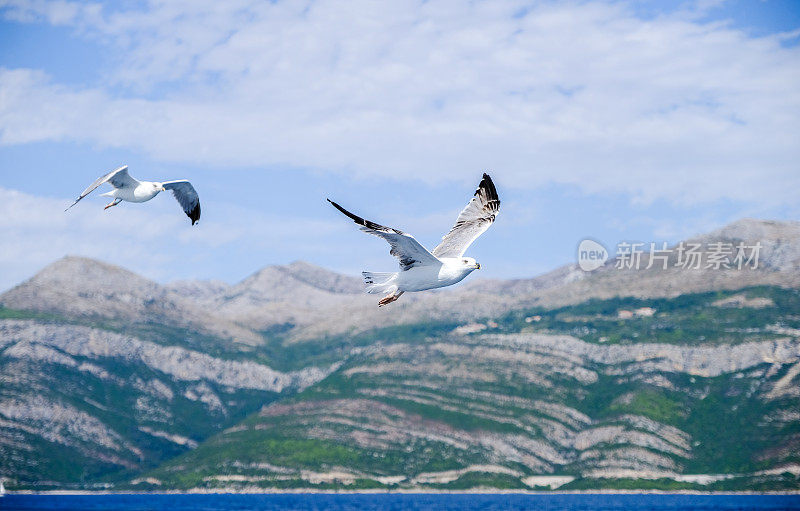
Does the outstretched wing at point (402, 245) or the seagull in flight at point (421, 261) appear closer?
the outstretched wing at point (402, 245)

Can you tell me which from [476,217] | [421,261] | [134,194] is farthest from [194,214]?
[421,261]

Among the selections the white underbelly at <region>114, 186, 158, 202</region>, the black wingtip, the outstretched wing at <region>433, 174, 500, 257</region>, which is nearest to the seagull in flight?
the outstretched wing at <region>433, 174, 500, 257</region>

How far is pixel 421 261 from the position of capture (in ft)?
134

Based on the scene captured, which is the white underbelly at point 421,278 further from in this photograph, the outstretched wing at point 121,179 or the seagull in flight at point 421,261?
the outstretched wing at point 121,179

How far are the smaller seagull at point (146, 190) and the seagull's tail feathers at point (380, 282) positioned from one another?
20594 mm

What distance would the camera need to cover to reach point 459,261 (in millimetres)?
42094

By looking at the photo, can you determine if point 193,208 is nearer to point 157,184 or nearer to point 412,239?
point 157,184

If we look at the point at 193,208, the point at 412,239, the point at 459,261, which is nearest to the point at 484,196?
the point at 459,261

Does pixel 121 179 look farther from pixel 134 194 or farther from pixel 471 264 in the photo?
pixel 471 264

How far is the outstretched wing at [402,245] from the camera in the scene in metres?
36.1

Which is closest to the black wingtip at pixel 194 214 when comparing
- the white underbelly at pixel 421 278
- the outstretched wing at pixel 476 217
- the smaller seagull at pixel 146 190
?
the smaller seagull at pixel 146 190

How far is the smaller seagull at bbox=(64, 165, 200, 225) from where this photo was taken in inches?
2275

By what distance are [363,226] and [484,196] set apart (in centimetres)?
1306

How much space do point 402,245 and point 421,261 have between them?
2.13 metres
